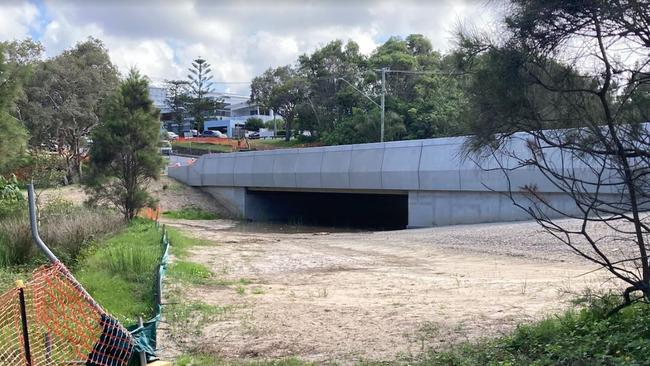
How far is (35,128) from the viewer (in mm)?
38594

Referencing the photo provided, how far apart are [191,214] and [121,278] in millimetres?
28838

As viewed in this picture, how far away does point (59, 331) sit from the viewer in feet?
20.6

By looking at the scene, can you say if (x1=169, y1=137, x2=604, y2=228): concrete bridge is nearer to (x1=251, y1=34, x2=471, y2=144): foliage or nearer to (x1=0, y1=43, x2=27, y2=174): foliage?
(x1=251, y1=34, x2=471, y2=144): foliage

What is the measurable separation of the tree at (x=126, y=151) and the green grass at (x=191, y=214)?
13987 millimetres

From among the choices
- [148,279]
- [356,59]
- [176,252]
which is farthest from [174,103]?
[148,279]

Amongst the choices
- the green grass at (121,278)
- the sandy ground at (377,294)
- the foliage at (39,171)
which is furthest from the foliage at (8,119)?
the foliage at (39,171)

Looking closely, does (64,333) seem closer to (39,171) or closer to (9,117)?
(9,117)

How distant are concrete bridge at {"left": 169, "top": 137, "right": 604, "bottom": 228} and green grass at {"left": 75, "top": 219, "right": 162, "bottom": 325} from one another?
9.28 meters

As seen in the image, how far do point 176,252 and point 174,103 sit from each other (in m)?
88.6

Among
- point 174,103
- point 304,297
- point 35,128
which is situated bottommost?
point 304,297

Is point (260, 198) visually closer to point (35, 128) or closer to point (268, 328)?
point (35, 128)

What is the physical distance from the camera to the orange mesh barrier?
5633 mm

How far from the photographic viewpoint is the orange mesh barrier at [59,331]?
563cm

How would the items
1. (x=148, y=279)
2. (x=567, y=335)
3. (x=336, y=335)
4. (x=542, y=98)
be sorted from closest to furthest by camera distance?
(x=567, y=335), (x=542, y=98), (x=336, y=335), (x=148, y=279)
